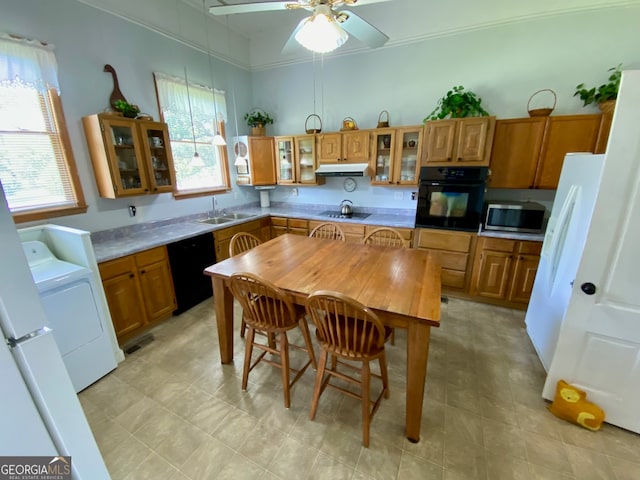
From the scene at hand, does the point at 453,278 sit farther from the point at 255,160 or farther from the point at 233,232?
the point at 255,160

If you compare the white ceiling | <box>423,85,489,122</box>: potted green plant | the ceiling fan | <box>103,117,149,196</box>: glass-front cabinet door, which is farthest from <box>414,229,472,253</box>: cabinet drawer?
<box>103,117,149,196</box>: glass-front cabinet door

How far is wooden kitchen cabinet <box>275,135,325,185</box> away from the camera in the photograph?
13.1ft

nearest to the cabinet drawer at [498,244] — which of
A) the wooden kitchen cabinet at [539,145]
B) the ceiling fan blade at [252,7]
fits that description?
the wooden kitchen cabinet at [539,145]

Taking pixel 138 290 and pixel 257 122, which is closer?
pixel 138 290

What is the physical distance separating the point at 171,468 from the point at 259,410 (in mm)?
552

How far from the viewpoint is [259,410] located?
1.85 meters

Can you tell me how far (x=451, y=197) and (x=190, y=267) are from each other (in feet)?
10.3

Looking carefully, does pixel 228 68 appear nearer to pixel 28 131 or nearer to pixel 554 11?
pixel 28 131

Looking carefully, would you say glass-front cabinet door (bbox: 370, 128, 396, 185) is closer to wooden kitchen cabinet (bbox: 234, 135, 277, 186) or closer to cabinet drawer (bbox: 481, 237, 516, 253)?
cabinet drawer (bbox: 481, 237, 516, 253)

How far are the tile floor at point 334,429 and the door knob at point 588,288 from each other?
89 centimetres

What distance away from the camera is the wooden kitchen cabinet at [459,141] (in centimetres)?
287

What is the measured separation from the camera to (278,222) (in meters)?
4.21

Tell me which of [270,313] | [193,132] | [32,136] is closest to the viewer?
[270,313]

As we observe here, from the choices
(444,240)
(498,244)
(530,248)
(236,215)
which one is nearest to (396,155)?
(444,240)
